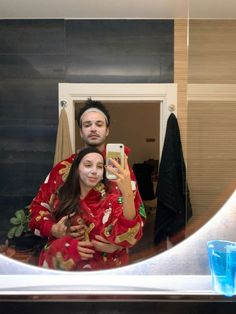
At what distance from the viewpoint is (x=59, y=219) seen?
1.87ft

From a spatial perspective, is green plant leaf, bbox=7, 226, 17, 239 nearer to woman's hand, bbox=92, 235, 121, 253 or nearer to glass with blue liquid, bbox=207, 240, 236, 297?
woman's hand, bbox=92, 235, 121, 253

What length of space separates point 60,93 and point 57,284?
1.27 feet

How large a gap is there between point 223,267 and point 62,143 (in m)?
0.40

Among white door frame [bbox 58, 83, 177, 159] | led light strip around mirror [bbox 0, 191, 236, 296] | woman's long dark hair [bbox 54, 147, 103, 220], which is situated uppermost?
white door frame [bbox 58, 83, 177, 159]

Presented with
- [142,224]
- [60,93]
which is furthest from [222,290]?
[60,93]

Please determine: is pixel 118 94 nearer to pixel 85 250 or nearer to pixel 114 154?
pixel 114 154

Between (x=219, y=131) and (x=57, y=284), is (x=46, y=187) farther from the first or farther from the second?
(x=219, y=131)

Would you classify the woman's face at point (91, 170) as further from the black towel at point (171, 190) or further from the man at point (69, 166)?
the black towel at point (171, 190)

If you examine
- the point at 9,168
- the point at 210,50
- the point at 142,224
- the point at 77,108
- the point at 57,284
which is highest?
the point at 210,50

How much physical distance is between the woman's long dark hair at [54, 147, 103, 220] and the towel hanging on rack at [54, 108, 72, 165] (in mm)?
27

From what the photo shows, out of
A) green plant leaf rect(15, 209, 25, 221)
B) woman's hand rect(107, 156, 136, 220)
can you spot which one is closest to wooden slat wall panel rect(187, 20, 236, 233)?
woman's hand rect(107, 156, 136, 220)

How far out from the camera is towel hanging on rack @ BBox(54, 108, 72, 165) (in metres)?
0.57

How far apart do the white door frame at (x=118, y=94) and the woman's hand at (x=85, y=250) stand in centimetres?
20

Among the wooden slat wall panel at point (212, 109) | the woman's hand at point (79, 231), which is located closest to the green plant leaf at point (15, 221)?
the woman's hand at point (79, 231)
